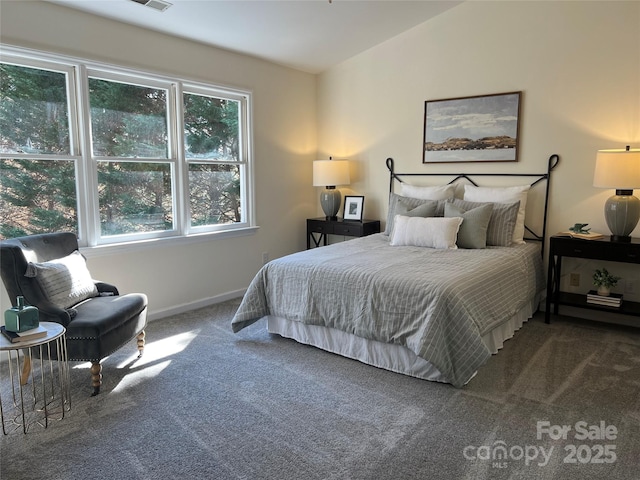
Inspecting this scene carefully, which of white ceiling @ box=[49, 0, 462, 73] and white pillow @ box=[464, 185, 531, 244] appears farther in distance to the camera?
white pillow @ box=[464, 185, 531, 244]

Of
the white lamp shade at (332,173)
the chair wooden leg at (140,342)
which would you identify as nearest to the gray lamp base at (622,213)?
the white lamp shade at (332,173)

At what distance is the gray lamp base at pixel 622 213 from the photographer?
3.48 metres

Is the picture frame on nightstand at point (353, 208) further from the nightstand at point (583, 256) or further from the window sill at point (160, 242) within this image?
the nightstand at point (583, 256)

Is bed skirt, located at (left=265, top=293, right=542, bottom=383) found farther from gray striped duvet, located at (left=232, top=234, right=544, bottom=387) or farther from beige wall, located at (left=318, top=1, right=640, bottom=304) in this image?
beige wall, located at (left=318, top=1, right=640, bottom=304)

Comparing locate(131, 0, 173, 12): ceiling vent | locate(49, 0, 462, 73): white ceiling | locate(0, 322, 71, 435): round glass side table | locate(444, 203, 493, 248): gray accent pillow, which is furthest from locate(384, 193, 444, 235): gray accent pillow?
locate(0, 322, 71, 435): round glass side table

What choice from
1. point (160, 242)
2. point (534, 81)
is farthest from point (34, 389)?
point (534, 81)

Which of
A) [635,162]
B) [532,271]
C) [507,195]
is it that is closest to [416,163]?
[507,195]

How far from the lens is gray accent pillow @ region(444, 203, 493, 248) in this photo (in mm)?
3805

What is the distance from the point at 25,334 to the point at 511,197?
373 cm

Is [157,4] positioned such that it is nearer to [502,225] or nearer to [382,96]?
[382,96]

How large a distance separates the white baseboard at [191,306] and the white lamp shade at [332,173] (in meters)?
1.49

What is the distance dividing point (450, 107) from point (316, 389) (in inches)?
124

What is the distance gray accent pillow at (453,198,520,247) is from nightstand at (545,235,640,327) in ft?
1.11

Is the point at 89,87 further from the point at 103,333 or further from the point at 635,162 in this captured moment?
the point at 635,162
